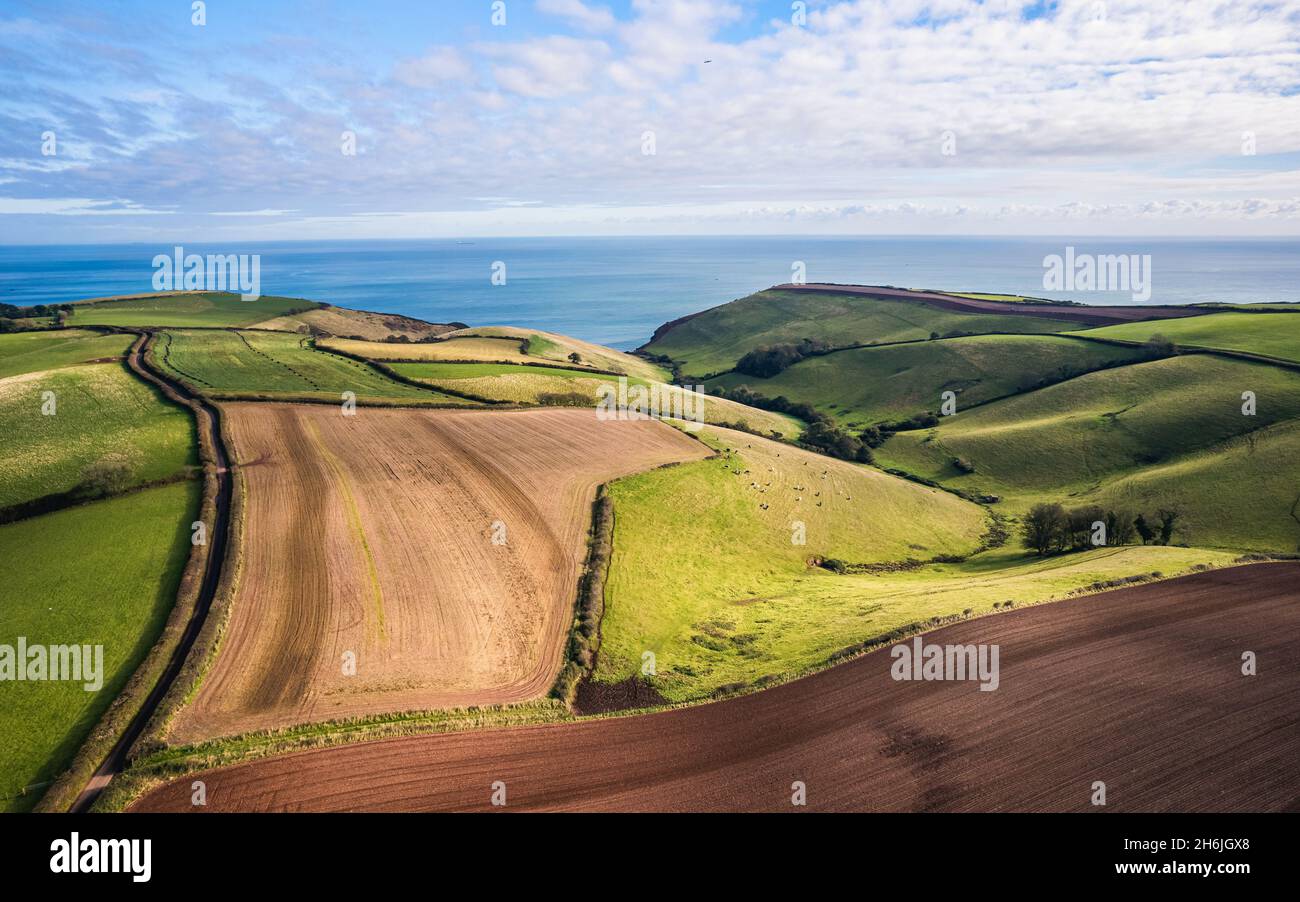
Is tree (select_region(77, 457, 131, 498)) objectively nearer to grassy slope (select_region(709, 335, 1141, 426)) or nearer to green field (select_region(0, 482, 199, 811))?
green field (select_region(0, 482, 199, 811))

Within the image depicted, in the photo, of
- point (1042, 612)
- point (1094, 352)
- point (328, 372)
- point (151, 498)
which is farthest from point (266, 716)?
point (1094, 352)

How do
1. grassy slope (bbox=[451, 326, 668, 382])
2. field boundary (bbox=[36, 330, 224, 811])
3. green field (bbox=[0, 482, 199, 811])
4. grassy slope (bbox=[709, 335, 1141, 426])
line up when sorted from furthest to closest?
grassy slope (bbox=[451, 326, 668, 382]) → grassy slope (bbox=[709, 335, 1141, 426]) → green field (bbox=[0, 482, 199, 811]) → field boundary (bbox=[36, 330, 224, 811])

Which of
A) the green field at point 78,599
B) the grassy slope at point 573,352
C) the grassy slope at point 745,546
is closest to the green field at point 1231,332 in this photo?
the grassy slope at point 745,546

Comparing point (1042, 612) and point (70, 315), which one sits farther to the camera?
point (70, 315)

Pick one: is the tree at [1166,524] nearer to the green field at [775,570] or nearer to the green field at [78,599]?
the green field at [775,570]

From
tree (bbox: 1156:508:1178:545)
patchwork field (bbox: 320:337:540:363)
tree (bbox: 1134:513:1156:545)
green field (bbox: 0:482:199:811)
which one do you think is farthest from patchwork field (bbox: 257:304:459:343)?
tree (bbox: 1156:508:1178:545)

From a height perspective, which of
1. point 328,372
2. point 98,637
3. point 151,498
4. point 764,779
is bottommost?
point 764,779

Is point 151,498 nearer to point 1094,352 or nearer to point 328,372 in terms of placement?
point 328,372

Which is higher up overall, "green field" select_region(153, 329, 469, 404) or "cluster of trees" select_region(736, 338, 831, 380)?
"cluster of trees" select_region(736, 338, 831, 380)
